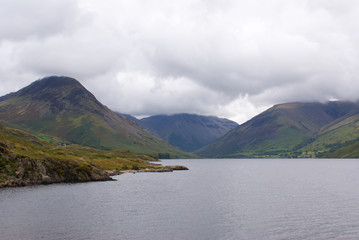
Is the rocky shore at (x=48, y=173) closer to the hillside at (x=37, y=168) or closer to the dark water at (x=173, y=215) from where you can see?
the hillside at (x=37, y=168)

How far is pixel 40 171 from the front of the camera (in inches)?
4737

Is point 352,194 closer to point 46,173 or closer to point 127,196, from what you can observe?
point 127,196

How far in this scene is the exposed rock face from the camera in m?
109

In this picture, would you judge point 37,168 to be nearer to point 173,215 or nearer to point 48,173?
point 48,173

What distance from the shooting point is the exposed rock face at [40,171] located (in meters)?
109

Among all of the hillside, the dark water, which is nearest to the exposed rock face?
the hillside

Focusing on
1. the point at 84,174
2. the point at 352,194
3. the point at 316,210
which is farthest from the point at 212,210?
the point at 84,174

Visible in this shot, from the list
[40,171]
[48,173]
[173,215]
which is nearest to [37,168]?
[40,171]

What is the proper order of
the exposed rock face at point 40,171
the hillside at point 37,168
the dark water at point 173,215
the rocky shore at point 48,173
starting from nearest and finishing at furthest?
the dark water at point 173,215 → the exposed rock face at point 40,171 → the hillside at point 37,168 → the rocky shore at point 48,173

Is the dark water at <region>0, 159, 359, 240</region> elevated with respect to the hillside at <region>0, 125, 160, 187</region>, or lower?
lower

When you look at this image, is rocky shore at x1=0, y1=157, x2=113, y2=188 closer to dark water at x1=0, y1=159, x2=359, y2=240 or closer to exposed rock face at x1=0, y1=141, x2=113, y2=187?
exposed rock face at x1=0, y1=141, x2=113, y2=187

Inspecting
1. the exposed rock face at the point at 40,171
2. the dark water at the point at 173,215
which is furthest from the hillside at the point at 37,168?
the dark water at the point at 173,215

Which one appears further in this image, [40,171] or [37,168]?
[40,171]

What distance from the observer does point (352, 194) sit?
103688 mm
